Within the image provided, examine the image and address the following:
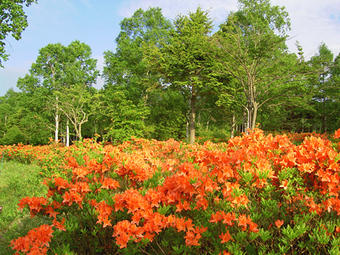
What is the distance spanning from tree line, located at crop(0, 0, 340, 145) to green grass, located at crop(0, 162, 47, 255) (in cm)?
494

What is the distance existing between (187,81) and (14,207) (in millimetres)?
12364

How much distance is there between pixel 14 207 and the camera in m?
5.47

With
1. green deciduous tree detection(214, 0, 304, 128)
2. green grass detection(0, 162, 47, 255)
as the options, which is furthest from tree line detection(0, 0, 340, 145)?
green grass detection(0, 162, 47, 255)

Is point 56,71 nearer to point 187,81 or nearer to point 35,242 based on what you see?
point 187,81

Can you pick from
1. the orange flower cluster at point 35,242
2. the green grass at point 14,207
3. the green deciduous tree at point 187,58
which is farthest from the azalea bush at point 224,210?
the green deciduous tree at point 187,58

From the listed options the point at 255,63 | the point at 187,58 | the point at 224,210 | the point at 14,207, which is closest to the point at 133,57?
the point at 187,58

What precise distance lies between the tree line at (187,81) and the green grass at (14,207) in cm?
494

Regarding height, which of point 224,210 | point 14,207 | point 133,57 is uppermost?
point 133,57

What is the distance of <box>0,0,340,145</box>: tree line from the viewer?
42.9ft

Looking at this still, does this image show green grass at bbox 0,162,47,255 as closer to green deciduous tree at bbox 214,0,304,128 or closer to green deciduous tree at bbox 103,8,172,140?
green deciduous tree at bbox 214,0,304,128

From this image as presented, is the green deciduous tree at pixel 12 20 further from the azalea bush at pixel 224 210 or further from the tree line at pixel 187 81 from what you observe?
the azalea bush at pixel 224 210

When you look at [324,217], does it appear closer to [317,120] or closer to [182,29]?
[182,29]

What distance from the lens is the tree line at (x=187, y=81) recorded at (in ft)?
42.9

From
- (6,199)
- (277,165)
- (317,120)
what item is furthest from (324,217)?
(317,120)
